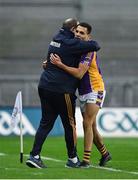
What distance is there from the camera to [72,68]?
34.7ft

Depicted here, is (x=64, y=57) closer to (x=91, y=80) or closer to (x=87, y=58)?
(x=87, y=58)

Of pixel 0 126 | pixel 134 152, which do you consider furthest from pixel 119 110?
pixel 134 152

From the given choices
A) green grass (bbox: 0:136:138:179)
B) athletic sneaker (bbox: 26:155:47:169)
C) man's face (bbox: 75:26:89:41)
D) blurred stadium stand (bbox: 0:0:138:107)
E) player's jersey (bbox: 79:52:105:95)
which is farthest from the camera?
blurred stadium stand (bbox: 0:0:138:107)

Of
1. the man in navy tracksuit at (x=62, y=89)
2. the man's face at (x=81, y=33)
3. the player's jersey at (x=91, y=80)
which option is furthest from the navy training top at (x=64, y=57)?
the player's jersey at (x=91, y=80)

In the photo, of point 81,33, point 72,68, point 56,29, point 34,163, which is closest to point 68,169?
point 34,163

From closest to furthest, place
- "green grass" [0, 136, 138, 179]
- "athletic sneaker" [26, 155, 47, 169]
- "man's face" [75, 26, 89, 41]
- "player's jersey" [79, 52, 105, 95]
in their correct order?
"green grass" [0, 136, 138, 179] → "athletic sneaker" [26, 155, 47, 169] → "man's face" [75, 26, 89, 41] → "player's jersey" [79, 52, 105, 95]

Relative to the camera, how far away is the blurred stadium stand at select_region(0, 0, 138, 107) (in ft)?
101

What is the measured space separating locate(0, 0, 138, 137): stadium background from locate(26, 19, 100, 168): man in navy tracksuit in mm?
18951

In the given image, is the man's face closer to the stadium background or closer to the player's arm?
the player's arm

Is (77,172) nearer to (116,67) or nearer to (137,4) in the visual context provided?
(116,67)

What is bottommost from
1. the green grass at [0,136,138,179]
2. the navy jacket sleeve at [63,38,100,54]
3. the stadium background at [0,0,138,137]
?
the stadium background at [0,0,138,137]

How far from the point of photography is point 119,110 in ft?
74.1

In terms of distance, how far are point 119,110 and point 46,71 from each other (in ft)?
39.6

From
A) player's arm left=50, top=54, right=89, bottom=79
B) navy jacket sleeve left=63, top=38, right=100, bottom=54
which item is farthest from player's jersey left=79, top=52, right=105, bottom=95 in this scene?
navy jacket sleeve left=63, top=38, right=100, bottom=54
